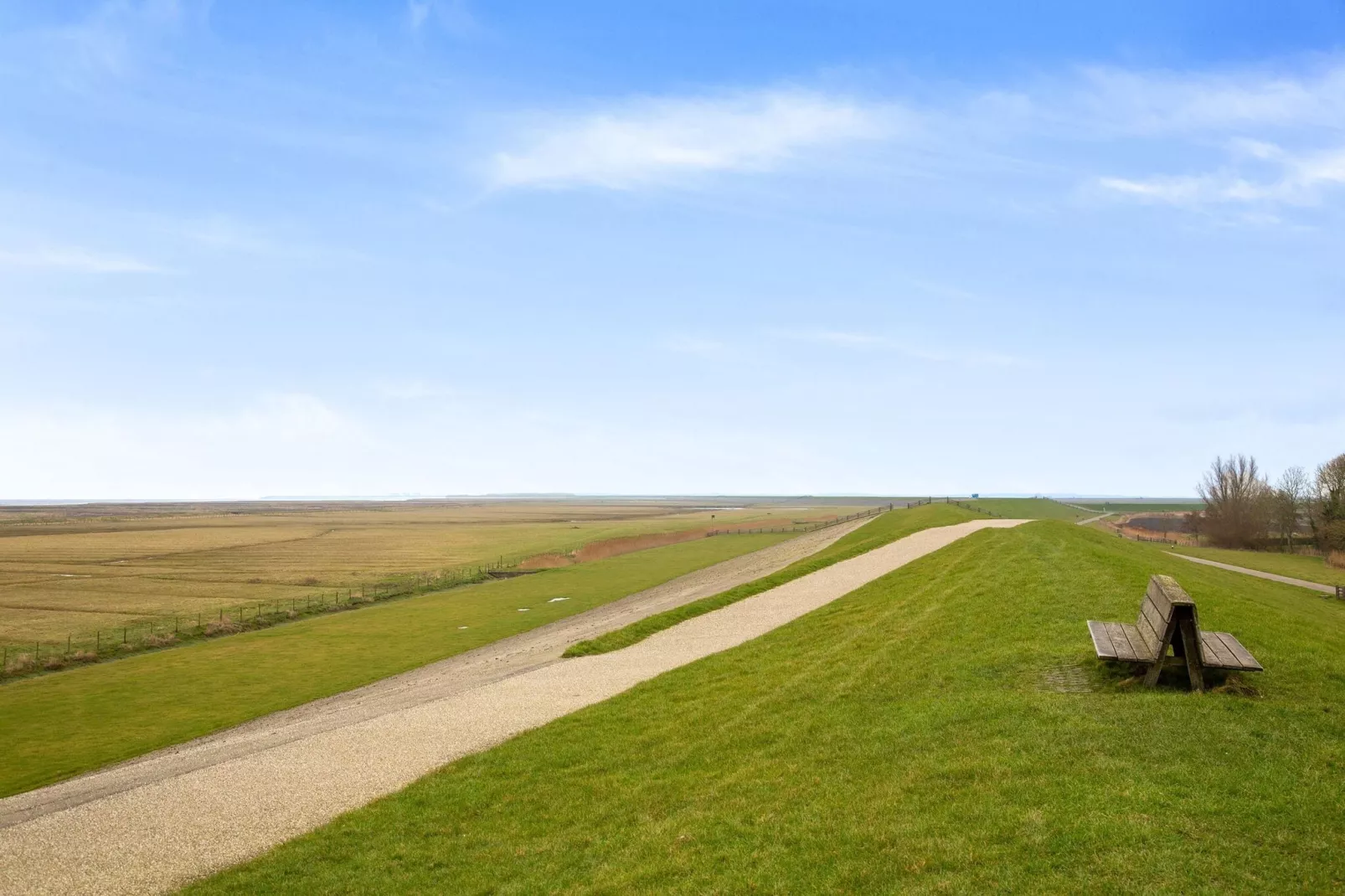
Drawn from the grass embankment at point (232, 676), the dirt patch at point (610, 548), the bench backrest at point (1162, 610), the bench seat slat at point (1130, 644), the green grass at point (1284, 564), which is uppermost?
the bench backrest at point (1162, 610)

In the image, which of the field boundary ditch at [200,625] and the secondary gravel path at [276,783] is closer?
the secondary gravel path at [276,783]

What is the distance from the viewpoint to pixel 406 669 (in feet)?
97.0

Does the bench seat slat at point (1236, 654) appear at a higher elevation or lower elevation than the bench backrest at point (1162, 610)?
lower

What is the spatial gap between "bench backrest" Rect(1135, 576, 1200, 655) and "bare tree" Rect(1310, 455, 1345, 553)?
63.3 meters

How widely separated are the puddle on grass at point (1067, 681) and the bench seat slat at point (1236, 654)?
1.72 metres

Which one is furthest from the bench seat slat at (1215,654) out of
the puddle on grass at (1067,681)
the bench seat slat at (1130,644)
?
the puddle on grass at (1067,681)

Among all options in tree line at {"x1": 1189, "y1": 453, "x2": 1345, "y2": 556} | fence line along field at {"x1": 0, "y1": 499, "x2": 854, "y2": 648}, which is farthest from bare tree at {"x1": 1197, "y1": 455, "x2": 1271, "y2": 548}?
fence line along field at {"x1": 0, "y1": 499, "x2": 854, "y2": 648}

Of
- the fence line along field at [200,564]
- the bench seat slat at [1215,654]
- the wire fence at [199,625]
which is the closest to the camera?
the bench seat slat at [1215,654]

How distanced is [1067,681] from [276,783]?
13.2 m

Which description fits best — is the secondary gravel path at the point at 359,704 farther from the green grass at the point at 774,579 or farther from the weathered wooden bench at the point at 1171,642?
the weathered wooden bench at the point at 1171,642

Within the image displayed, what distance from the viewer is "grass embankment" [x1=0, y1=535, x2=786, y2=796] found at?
22.2 m

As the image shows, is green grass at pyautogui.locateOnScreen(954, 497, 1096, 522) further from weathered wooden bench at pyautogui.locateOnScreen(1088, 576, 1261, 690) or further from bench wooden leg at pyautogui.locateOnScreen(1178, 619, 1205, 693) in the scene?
bench wooden leg at pyautogui.locateOnScreen(1178, 619, 1205, 693)

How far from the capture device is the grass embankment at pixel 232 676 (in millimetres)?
22156

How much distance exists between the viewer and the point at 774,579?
1465 inches
